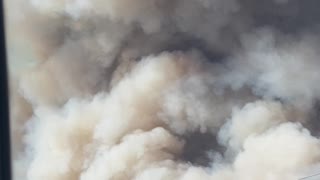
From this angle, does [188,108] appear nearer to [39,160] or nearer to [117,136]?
[117,136]

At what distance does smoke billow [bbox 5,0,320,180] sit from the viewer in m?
1.05

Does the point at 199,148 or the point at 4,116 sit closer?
the point at 4,116

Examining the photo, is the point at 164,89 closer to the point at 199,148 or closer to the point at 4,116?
the point at 199,148

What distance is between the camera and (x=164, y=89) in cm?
117

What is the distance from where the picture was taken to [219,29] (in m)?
1.24

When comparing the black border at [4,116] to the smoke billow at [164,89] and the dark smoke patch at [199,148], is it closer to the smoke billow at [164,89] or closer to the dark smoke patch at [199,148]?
the smoke billow at [164,89]

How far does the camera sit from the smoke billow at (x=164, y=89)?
1.05m

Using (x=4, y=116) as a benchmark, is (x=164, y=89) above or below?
above

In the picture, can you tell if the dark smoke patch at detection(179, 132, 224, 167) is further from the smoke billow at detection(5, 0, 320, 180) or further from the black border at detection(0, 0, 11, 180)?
the black border at detection(0, 0, 11, 180)

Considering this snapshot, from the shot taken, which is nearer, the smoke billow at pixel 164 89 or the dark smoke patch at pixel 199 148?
the smoke billow at pixel 164 89

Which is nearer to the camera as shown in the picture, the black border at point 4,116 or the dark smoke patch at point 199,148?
the black border at point 4,116

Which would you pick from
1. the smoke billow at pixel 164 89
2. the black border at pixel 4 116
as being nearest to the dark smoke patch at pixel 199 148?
the smoke billow at pixel 164 89

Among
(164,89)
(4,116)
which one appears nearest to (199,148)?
(164,89)

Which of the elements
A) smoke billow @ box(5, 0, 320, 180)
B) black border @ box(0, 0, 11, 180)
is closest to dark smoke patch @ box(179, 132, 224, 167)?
smoke billow @ box(5, 0, 320, 180)
